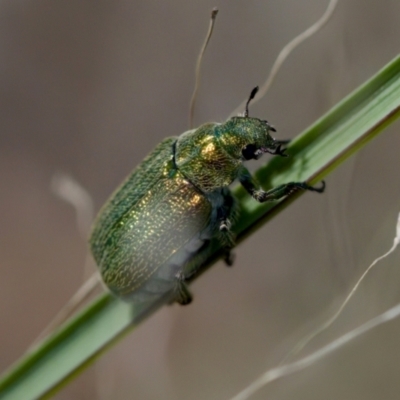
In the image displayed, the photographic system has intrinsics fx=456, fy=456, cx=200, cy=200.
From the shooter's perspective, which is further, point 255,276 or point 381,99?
point 255,276

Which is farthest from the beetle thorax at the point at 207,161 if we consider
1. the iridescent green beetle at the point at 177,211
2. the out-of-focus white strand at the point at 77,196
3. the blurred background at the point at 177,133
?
the out-of-focus white strand at the point at 77,196

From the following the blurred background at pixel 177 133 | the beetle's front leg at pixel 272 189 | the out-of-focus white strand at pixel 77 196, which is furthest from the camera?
the out-of-focus white strand at pixel 77 196

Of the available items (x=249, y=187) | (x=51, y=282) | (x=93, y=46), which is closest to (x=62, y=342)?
(x=249, y=187)

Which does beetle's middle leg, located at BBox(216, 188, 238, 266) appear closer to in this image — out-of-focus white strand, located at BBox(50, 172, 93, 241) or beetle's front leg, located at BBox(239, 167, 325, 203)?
beetle's front leg, located at BBox(239, 167, 325, 203)

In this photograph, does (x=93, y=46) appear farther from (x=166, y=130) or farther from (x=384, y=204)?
(x=384, y=204)

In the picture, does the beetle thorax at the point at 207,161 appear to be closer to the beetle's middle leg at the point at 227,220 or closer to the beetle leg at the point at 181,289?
the beetle's middle leg at the point at 227,220

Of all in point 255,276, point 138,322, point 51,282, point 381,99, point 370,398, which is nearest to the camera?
point 381,99

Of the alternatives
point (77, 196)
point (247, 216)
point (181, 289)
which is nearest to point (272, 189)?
point (247, 216)
